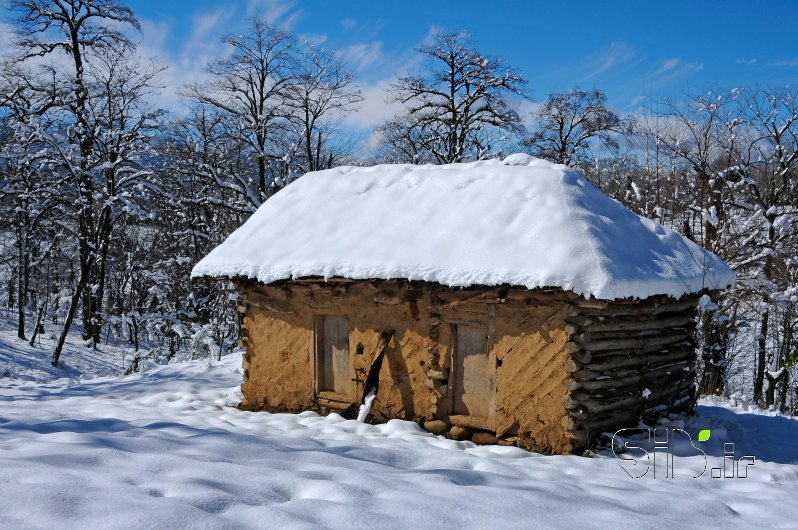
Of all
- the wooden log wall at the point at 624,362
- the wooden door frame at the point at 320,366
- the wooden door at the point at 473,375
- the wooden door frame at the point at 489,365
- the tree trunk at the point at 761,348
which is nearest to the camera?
the wooden log wall at the point at 624,362

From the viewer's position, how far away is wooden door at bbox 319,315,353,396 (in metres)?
8.52

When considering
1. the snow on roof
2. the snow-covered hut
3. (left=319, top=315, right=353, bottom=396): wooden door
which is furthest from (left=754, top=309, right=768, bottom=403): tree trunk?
(left=319, top=315, right=353, bottom=396): wooden door

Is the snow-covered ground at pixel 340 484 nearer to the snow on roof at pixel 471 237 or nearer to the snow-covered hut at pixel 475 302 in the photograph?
the snow-covered hut at pixel 475 302

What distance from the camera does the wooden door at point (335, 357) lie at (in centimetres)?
852

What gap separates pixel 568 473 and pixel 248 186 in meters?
15.1

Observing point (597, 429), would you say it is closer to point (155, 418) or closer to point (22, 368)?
point (155, 418)

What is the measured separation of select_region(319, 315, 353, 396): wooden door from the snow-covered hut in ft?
0.07

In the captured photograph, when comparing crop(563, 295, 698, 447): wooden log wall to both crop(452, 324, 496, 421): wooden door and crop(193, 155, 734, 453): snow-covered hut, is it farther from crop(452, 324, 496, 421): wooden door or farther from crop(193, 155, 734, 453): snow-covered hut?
crop(452, 324, 496, 421): wooden door

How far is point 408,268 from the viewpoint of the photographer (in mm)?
7312

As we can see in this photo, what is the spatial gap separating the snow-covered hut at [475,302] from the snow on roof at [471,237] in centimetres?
2

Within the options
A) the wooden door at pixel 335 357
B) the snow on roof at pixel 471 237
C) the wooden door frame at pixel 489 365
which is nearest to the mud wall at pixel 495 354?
the wooden door frame at pixel 489 365

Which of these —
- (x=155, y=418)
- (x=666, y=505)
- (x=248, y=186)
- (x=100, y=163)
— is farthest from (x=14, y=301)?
(x=666, y=505)

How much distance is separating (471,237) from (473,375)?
1657 millimetres

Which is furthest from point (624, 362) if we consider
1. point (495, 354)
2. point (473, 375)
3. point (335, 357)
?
point (335, 357)
